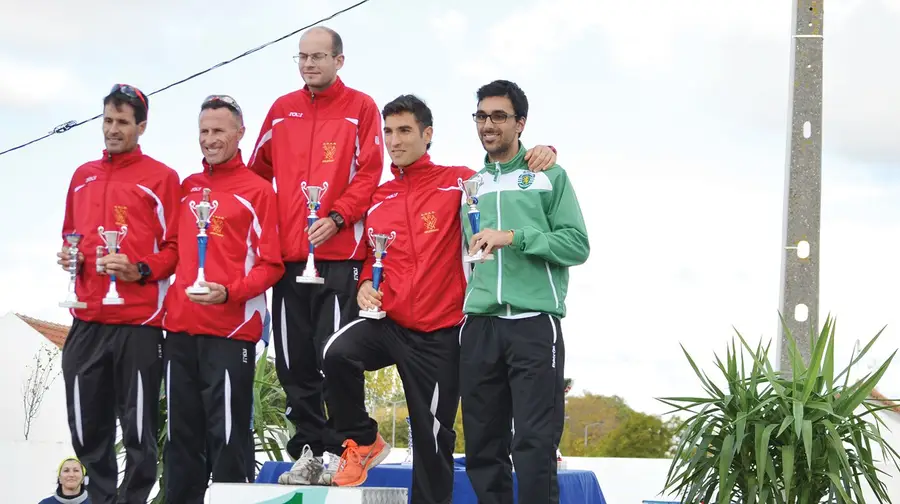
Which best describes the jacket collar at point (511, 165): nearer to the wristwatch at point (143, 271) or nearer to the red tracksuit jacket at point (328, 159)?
the red tracksuit jacket at point (328, 159)

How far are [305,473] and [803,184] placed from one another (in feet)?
22.9

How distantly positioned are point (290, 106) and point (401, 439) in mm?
31111

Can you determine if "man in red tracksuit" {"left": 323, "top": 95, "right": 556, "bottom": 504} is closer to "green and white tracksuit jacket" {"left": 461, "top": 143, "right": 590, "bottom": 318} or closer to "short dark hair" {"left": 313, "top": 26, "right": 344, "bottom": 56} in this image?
"green and white tracksuit jacket" {"left": 461, "top": 143, "right": 590, "bottom": 318}

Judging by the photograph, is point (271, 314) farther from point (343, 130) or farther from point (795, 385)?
point (795, 385)

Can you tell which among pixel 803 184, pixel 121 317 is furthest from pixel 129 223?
pixel 803 184

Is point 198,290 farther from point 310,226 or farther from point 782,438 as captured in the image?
point 782,438

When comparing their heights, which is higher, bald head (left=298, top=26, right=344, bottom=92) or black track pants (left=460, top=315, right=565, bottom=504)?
bald head (left=298, top=26, right=344, bottom=92)

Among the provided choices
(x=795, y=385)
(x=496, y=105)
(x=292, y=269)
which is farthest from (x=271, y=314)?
(x=795, y=385)

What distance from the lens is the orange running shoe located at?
4.37m

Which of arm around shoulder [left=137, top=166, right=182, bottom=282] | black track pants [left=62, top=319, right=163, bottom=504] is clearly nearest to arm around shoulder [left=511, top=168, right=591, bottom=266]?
arm around shoulder [left=137, top=166, right=182, bottom=282]

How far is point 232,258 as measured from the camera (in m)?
4.72

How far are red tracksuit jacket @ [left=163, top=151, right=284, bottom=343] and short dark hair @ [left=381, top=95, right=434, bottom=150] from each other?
0.70 m

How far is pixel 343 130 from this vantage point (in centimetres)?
476

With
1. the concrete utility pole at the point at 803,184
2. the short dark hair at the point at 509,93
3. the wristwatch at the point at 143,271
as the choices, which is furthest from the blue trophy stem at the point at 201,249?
the concrete utility pole at the point at 803,184
